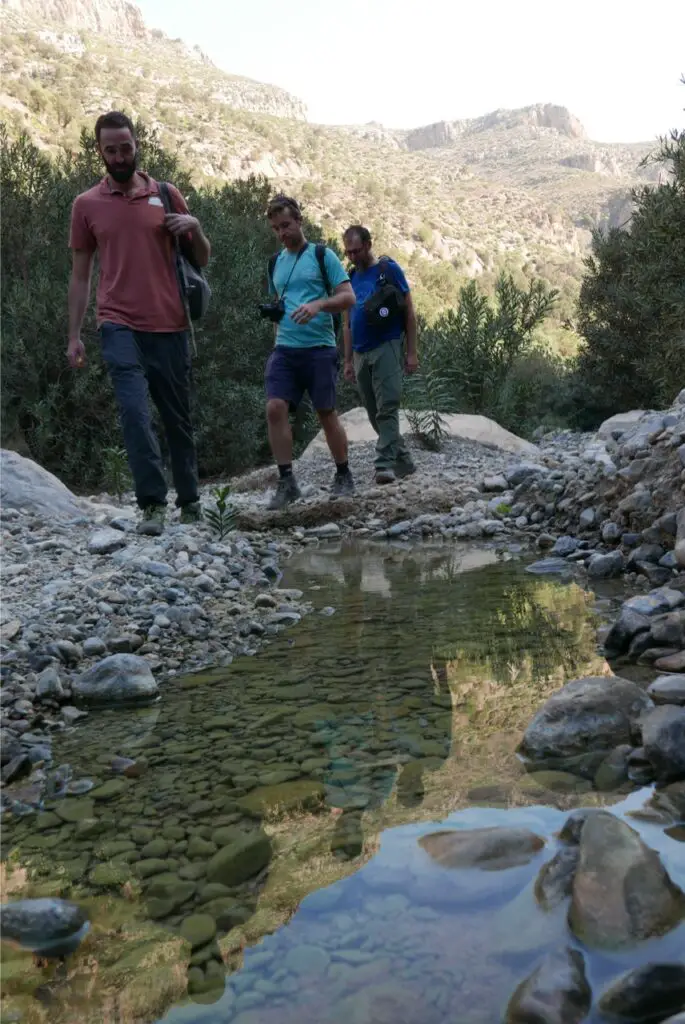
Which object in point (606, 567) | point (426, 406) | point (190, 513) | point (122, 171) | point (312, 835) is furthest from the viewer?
point (426, 406)

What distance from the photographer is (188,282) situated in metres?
4.81

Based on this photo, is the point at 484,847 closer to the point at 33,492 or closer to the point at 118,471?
the point at 33,492

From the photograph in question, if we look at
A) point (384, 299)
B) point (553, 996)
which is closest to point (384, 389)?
point (384, 299)

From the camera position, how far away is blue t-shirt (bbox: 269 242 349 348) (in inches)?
229

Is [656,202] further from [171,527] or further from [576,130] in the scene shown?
[576,130]

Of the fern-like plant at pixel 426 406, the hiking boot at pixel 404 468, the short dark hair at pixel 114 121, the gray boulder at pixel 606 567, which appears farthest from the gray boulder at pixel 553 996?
the fern-like plant at pixel 426 406

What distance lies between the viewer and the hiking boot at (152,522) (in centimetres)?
469

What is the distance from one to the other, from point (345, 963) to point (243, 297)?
39.3 ft

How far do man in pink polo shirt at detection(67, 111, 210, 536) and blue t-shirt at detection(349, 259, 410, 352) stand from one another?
2248 mm

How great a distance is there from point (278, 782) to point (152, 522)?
113 inches

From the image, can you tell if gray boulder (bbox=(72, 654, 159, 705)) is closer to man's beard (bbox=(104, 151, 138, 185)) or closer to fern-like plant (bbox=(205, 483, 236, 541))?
fern-like plant (bbox=(205, 483, 236, 541))

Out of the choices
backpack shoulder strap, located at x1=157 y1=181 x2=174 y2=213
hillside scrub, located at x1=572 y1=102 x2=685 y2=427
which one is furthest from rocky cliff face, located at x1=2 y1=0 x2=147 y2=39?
backpack shoulder strap, located at x1=157 y1=181 x2=174 y2=213

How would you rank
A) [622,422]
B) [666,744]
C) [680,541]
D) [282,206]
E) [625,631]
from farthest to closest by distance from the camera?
1. [622,422]
2. [282,206]
3. [680,541]
4. [625,631]
5. [666,744]

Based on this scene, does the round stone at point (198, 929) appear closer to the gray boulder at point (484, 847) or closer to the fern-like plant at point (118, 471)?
the gray boulder at point (484, 847)
